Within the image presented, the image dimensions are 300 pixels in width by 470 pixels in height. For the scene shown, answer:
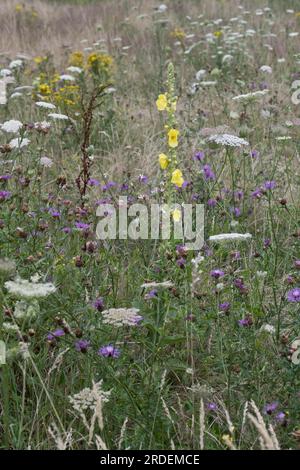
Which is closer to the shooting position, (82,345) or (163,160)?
(82,345)

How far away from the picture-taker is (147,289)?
290cm

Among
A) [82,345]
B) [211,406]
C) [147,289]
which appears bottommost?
[211,406]

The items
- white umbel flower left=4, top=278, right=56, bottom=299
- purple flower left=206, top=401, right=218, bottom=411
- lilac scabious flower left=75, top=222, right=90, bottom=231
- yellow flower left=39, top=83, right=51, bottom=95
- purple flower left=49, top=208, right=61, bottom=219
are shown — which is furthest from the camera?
yellow flower left=39, top=83, right=51, bottom=95

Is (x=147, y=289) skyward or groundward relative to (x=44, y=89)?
groundward

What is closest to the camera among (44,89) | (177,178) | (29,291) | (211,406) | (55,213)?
(29,291)

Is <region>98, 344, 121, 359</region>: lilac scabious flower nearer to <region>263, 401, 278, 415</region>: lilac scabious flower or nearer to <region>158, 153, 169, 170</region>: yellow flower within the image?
<region>263, 401, 278, 415</region>: lilac scabious flower

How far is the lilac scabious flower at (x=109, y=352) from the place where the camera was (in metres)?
2.20

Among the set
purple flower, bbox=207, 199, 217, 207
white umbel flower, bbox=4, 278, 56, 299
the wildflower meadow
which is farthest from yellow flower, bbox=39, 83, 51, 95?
white umbel flower, bbox=4, 278, 56, 299

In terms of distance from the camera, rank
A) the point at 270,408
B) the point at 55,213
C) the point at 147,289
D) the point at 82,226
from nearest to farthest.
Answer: the point at 270,408, the point at 147,289, the point at 82,226, the point at 55,213

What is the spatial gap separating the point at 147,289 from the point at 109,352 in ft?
2.38

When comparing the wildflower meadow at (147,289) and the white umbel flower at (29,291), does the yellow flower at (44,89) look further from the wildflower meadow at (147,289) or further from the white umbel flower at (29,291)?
the white umbel flower at (29,291)

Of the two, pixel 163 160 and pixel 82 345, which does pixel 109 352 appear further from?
pixel 163 160

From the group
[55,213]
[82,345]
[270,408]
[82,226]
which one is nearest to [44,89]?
[55,213]

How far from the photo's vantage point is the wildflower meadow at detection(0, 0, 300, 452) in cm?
217
